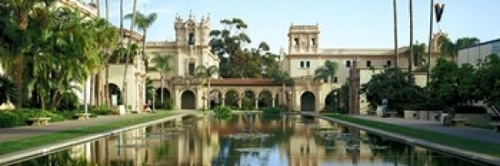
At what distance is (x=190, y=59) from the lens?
10888 cm

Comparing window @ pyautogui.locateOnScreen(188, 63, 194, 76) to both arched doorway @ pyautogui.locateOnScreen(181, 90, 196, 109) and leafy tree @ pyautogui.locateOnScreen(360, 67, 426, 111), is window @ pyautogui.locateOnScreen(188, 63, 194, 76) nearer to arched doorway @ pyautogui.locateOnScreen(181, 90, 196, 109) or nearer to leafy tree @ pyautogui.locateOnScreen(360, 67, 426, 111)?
arched doorway @ pyautogui.locateOnScreen(181, 90, 196, 109)

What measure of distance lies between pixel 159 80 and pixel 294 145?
7919 centimetres

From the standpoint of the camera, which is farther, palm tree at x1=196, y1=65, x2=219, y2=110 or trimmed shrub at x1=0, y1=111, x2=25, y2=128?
palm tree at x1=196, y1=65, x2=219, y2=110

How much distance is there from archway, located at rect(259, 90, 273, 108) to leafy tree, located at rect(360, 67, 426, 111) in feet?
136

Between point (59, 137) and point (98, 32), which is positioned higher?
point (98, 32)

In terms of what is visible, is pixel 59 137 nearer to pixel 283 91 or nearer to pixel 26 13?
pixel 26 13

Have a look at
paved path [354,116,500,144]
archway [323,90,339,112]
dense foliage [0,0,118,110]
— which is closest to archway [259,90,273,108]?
archway [323,90,339,112]

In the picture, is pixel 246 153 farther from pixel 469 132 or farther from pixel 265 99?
pixel 265 99

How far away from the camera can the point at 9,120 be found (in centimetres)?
3628

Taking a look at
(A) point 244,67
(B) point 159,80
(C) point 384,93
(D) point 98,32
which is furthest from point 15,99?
(A) point 244,67

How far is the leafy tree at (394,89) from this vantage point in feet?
196

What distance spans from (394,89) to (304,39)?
176 feet

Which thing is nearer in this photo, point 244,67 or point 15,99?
point 15,99

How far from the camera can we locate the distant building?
4433cm
